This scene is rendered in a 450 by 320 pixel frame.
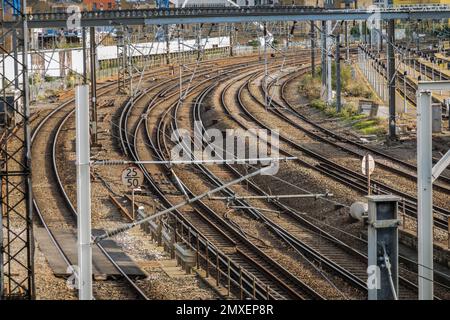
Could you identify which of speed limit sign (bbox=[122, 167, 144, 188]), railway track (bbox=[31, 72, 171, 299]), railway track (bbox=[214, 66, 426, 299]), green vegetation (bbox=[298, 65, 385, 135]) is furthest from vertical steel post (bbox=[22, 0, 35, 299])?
green vegetation (bbox=[298, 65, 385, 135])

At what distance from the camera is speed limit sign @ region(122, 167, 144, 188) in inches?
696

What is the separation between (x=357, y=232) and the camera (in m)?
15.2

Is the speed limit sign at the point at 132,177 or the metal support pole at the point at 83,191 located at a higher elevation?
the metal support pole at the point at 83,191

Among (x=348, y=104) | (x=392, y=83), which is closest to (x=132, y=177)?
(x=392, y=83)

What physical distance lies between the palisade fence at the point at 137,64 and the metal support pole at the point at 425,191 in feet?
45.4

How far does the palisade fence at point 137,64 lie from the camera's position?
3312 cm

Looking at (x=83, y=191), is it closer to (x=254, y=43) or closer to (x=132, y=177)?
(x=132, y=177)

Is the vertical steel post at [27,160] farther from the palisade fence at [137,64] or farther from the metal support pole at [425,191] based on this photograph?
the palisade fence at [137,64]

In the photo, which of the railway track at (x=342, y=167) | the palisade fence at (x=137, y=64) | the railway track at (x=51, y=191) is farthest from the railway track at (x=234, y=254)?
the palisade fence at (x=137, y=64)

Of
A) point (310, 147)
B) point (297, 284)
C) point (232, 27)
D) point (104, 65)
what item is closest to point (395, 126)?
point (310, 147)

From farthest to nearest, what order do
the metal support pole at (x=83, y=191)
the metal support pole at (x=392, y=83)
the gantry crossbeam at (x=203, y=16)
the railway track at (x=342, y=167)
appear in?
the metal support pole at (x=392, y=83) → the gantry crossbeam at (x=203, y=16) → the railway track at (x=342, y=167) → the metal support pole at (x=83, y=191)

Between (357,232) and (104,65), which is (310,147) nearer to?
(357,232)
